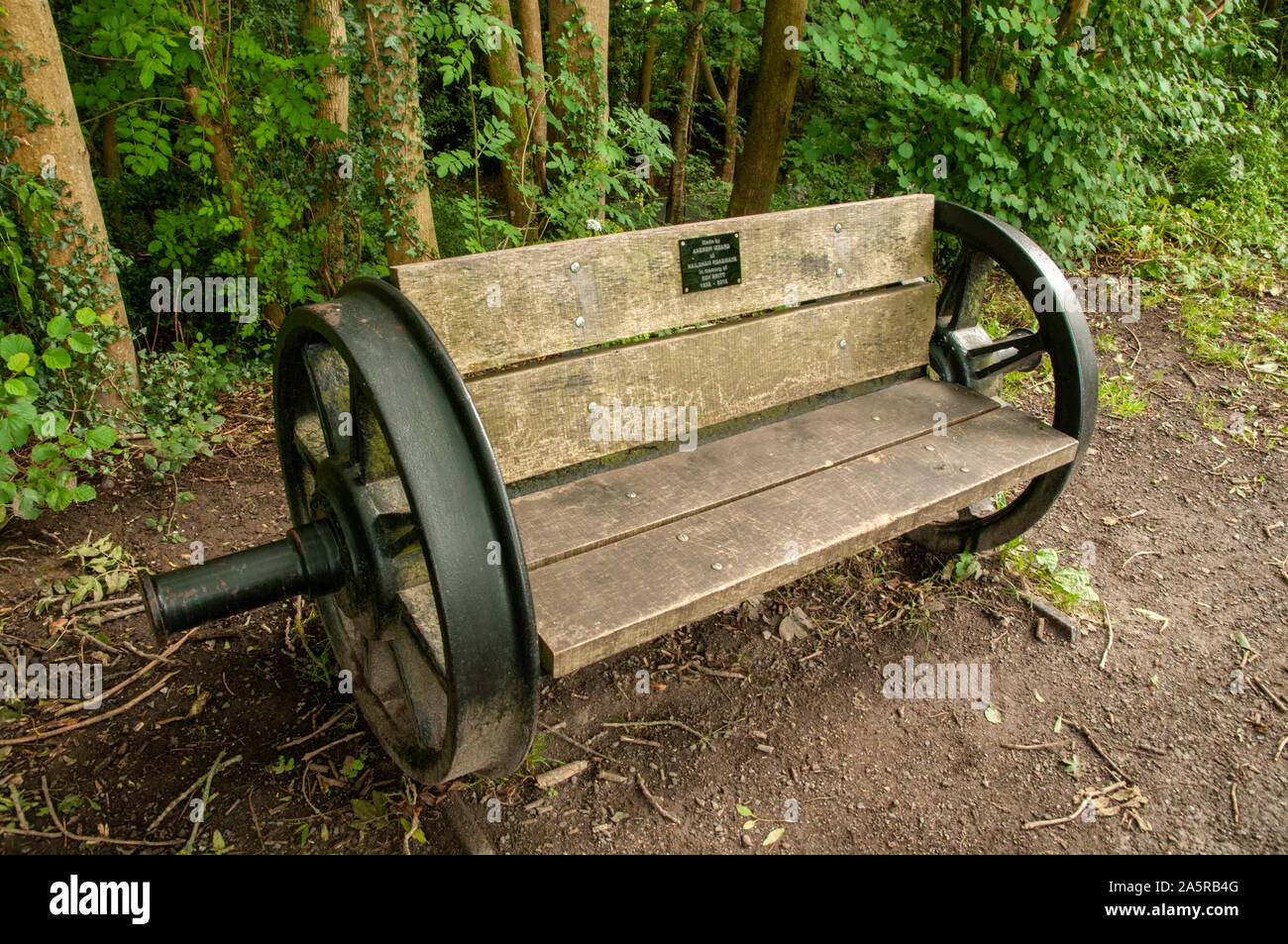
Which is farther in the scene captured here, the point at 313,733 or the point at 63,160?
the point at 63,160

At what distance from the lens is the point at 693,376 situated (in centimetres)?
250

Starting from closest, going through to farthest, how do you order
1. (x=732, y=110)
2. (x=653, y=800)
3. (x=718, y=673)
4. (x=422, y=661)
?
1. (x=422, y=661)
2. (x=653, y=800)
3. (x=718, y=673)
4. (x=732, y=110)

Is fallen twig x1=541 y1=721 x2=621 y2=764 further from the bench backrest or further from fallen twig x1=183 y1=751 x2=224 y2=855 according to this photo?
fallen twig x1=183 y1=751 x2=224 y2=855

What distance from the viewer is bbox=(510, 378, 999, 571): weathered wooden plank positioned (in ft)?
6.87

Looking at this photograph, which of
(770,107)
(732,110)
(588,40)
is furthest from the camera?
(732,110)

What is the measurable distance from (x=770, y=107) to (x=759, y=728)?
367 cm

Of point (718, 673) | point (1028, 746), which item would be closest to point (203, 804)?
point (718, 673)

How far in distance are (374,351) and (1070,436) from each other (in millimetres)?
2071

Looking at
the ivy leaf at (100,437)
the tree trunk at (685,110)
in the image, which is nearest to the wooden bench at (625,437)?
the ivy leaf at (100,437)

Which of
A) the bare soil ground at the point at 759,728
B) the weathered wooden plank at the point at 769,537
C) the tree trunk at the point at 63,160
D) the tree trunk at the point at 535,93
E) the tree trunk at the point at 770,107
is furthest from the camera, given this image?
the tree trunk at the point at 770,107

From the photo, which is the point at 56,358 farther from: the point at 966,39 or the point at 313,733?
the point at 966,39

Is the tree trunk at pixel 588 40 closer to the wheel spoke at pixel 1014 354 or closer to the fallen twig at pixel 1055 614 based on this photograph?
the wheel spoke at pixel 1014 354

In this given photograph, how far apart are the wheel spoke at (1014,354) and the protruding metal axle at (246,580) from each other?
217 cm

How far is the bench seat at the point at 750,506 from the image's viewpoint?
6.05 feet
